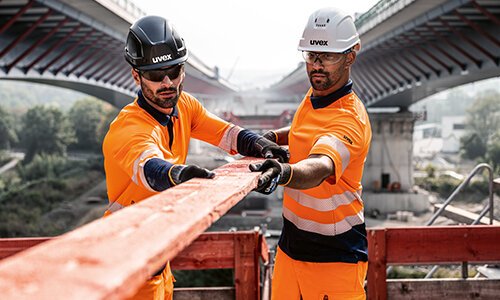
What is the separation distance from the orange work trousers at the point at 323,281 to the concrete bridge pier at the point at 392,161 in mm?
42661

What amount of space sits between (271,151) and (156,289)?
1.32 m

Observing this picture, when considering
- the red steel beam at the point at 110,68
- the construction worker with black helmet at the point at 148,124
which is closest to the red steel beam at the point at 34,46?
the red steel beam at the point at 110,68

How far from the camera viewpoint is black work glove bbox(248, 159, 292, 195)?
287 centimetres

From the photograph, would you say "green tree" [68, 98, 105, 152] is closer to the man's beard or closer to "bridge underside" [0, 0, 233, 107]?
"bridge underside" [0, 0, 233, 107]

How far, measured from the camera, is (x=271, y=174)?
2.88 metres

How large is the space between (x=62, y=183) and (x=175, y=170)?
5029cm

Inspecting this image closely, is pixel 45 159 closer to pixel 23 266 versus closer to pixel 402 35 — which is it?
pixel 402 35

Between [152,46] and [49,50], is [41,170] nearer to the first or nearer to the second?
[49,50]

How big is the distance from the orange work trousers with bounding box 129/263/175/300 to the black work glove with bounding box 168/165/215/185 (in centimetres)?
94

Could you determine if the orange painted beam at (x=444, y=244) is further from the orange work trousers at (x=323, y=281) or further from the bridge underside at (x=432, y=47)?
the bridge underside at (x=432, y=47)

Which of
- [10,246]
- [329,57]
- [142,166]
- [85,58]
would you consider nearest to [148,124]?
[142,166]

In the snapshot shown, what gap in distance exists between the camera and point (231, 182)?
271cm

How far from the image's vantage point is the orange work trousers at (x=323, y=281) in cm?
366

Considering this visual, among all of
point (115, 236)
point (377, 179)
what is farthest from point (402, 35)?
point (115, 236)
